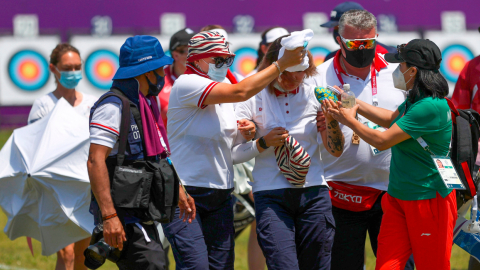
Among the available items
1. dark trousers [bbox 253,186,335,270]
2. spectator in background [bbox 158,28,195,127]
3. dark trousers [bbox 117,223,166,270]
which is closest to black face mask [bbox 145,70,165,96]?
dark trousers [bbox 117,223,166,270]

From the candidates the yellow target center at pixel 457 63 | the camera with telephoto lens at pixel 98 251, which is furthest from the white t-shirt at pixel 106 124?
the yellow target center at pixel 457 63

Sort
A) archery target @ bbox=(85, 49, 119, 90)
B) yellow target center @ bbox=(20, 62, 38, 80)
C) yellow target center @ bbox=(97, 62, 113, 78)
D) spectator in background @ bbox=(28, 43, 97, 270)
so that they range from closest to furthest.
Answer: spectator in background @ bbox=(28, 43, 97, 270), archery target @ bbox=(85, 49, 119, 90), yellow target center @ bbox=(97, 62, 113, 78), yellow target center @ bbox=(20, 62, 38, 80)

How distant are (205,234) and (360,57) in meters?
1.49

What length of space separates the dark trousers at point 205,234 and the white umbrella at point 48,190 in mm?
1219

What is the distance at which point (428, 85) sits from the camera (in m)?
3.33

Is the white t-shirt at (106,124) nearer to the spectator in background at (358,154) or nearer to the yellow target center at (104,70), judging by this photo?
the spectator in background at (358,154)

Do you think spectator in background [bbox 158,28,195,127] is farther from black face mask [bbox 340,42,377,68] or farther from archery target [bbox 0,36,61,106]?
archery target [bbox 0,36,61,106]

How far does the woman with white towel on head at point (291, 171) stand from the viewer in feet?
11.5

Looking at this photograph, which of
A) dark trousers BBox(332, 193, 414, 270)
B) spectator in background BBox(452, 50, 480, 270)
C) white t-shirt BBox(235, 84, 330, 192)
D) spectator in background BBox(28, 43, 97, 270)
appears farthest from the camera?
spectator in background BBox(28, 43, 97, 270)

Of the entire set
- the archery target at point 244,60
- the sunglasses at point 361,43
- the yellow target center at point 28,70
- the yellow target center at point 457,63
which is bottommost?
the yellow target center at point 28,70

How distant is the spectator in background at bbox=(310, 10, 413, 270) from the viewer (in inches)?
154

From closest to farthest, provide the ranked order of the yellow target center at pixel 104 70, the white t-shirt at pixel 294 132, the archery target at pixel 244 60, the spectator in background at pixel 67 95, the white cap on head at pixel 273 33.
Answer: the white t-shirt at pixel 294 132 → the spectator in background at pixel 67 95 → the white cap on head at pixel 273 33 → the archery target at pixel 244 60 → the yellow target center at pixel 104 70

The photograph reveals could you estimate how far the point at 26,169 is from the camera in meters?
4.39

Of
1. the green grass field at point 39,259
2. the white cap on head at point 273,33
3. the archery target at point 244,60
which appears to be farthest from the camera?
the archery target at point 244,60
